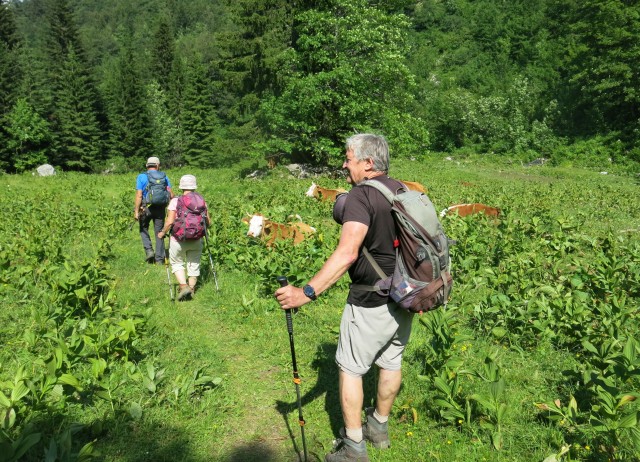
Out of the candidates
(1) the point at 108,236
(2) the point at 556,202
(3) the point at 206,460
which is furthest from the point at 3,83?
(3) the point at 206,460

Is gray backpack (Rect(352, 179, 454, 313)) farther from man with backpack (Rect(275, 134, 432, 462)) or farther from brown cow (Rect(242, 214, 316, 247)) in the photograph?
brown cow (Rect(242, 214, 316, 247))

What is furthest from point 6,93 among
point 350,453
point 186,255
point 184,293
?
point 350,453

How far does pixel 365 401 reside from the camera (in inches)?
175

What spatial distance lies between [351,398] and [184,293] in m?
4.19

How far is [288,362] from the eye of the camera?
17.1 ft

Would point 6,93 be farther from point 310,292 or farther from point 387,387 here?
point 387,387

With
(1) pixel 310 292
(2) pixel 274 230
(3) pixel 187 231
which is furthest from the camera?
(2) pixel 274 230

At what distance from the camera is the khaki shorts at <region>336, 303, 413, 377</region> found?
337cm

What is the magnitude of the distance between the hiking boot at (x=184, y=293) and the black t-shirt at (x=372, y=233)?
4155 mm

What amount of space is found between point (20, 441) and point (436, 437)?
2912 mm

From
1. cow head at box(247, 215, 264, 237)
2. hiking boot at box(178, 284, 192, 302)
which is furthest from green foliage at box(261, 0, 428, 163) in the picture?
hiking boot at box(178, 284, 192, 302)

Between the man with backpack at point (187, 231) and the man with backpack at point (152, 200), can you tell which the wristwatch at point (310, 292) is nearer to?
the man with backpack at point (187, 231)

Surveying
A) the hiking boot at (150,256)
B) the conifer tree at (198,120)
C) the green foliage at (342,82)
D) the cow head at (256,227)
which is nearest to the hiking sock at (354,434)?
the cow head at (256,227)

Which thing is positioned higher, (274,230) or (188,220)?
(188,220)
